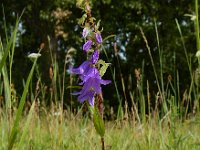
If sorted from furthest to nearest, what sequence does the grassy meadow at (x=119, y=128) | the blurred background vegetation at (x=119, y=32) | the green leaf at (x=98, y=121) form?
1. the blurred background vegetation at (x=119, y=32)
2. the grassy meadow at (x=119, y=128)
3. the green leaf at (x=98, y=121)

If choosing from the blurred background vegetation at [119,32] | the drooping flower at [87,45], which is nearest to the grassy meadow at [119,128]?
the drooping flower at [87,45]

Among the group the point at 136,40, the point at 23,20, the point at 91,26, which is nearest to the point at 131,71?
the point at 136,40

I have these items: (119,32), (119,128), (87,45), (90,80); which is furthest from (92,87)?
(119,32)

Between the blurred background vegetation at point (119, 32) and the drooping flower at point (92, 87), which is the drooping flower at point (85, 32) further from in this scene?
the blurred background vegetation at point (119, 32)

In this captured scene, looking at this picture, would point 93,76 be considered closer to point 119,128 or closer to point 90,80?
point 90,80

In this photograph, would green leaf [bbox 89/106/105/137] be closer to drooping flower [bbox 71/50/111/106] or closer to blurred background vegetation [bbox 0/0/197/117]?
drooping flower [bbox 71/50/111/106]

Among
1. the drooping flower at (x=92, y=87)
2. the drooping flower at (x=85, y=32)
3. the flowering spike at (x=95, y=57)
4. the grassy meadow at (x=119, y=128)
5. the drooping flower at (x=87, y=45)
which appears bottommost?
the grassy meadow at (x=119, y=128)

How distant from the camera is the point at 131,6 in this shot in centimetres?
1764

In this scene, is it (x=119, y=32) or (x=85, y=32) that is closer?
(x=85, y=32)

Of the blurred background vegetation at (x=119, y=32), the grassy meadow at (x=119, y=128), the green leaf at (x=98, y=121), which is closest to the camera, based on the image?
the green leaf at (x=98, y=121)

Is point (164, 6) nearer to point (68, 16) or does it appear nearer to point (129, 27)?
point (129, 27)

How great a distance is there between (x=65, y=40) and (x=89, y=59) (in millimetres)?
18152

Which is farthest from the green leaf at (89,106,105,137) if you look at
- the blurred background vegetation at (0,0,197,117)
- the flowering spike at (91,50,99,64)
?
the blurred background vegetation at (0,0,197,117)

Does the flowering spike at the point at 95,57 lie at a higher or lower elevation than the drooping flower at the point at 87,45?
lower
